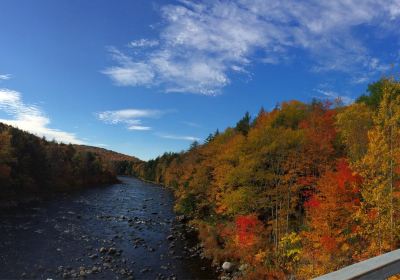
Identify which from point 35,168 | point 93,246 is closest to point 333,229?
point 93,246

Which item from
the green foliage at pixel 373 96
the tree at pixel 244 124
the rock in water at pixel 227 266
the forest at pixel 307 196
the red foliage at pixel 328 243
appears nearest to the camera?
the forest at pixel 307 196

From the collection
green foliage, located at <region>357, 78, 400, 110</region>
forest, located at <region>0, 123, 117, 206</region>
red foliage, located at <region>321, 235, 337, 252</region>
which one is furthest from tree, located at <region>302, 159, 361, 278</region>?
forest, located at <region>0, 123, 117, 206</region>

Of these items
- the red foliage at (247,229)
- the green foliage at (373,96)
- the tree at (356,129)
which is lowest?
the red foliage at (247,229)

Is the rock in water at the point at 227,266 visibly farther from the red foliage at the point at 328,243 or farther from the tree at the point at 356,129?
the tree at the point at 356,129

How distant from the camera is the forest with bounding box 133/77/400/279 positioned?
62.7ft

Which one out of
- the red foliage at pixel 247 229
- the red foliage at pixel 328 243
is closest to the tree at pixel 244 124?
the red foliage at pixel 247 229

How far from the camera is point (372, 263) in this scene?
3195 millimetres

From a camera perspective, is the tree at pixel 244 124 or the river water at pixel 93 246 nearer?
the river water at pixel 93 246

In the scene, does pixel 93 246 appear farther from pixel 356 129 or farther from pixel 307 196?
pixel 356 129

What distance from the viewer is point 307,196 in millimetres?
38219

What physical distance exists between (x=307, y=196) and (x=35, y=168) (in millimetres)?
57362

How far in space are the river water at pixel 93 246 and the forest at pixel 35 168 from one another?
36.7 feet

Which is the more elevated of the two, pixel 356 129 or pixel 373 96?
pixel 373 96

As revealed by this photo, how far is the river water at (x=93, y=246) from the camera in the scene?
26391 millimetres
